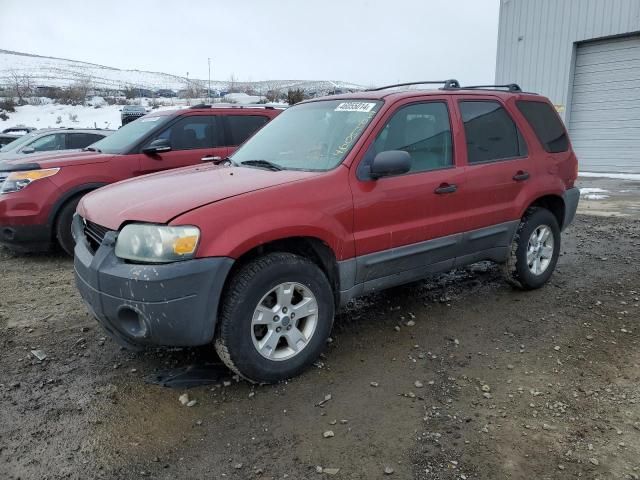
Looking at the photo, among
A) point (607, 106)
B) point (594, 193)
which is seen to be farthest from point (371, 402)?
point (607, 106)

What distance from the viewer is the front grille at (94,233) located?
10.8 ft

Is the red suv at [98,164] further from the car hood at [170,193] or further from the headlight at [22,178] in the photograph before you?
the car hood at [170,193]

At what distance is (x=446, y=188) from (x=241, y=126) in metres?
4.11

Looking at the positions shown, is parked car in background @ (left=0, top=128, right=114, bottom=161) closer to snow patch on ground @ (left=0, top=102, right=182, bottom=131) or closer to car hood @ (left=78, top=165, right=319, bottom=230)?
car hood @ (left=78, top=165, right=319, bottom=230)

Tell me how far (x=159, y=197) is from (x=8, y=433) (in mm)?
1521

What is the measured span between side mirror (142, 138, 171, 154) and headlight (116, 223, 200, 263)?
3.71 meters

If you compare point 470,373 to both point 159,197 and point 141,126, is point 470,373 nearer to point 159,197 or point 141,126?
point 159,197

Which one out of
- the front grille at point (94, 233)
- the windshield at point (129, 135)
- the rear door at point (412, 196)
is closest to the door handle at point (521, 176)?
the rear door at point (412, 196)

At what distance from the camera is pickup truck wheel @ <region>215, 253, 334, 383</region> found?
3014 mm

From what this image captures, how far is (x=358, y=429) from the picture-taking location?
111 inches

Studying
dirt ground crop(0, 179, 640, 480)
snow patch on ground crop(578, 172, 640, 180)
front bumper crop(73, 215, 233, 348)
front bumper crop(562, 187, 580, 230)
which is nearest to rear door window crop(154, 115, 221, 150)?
dirt ground crop(0, 179, 640, 480)

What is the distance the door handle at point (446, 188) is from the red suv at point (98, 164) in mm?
2566

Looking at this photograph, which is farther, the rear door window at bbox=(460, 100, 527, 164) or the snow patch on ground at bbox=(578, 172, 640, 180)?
the snow patch on ground at bbox=(578, 172, 640, 180)

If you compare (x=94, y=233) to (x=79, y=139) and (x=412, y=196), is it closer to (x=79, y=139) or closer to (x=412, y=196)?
(x=412, y=196)
